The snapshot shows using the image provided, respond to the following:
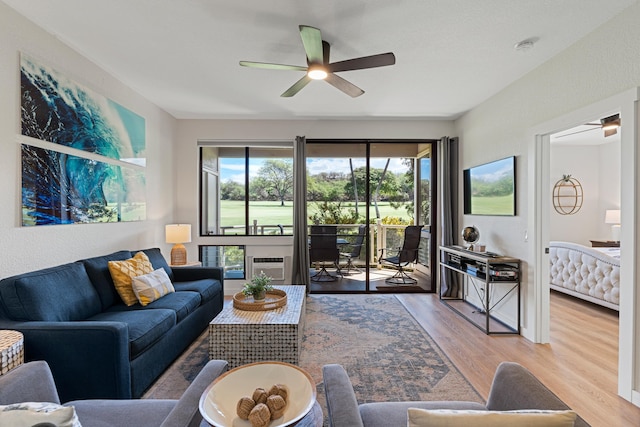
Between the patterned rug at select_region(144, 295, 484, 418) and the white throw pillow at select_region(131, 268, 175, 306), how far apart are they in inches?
23.5

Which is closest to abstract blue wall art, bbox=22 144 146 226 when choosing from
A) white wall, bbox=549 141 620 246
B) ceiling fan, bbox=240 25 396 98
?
ceiling fan, bbox=240 25 396 98

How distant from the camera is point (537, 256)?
317 centimetres

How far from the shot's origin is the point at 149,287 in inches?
111

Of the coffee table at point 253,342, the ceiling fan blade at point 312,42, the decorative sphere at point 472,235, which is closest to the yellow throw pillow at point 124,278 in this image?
the coffee table at point 253,342

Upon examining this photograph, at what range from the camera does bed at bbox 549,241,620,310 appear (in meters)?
3.73

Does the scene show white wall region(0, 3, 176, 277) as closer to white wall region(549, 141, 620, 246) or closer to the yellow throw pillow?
the yellow throw pillow

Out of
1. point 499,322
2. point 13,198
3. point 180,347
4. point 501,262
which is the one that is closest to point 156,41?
A: point 13,198

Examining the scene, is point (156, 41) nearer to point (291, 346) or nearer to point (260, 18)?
point (260, 18)

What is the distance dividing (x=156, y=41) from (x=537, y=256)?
413 centimetres

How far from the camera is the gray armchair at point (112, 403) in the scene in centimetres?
118

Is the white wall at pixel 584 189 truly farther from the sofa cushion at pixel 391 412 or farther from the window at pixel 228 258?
the sofa cushion at pixel 391 412

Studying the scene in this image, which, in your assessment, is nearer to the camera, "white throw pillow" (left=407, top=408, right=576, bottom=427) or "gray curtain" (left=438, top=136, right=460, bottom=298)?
"white throw pillow" (left=407, top=408, right=576, bottom=427)

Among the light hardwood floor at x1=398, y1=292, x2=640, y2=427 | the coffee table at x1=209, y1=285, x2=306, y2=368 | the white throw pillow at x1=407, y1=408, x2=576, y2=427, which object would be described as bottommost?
the light hardwood floor at x1=398, y1=292, x2=640, y2=427

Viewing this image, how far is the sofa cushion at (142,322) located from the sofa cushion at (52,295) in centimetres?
16
